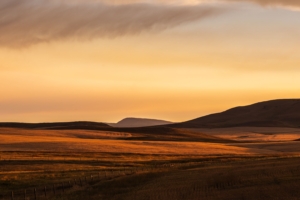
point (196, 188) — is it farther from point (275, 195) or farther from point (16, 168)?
point (16, 168)

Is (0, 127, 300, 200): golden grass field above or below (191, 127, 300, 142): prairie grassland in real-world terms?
below

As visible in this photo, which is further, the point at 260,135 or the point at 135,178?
the point at 260,135

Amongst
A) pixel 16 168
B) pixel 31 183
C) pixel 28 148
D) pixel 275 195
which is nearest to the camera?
pixel 275 195

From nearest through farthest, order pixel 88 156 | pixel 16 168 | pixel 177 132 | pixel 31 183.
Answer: pixel 31 183 < pixel 16 168 < pixel 88 156 < pixel 177 132

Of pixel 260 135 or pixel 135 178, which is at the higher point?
pixel 260 135

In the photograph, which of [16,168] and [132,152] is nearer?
[16,168]

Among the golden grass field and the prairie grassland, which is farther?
the prairie grassland

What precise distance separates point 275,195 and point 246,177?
7987mm

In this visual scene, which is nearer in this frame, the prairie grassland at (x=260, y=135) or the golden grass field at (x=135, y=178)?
the golden grass field at (x=135, y=178)

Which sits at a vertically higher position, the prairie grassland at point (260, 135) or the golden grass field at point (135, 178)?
the prairie grassland at point (260, 135)

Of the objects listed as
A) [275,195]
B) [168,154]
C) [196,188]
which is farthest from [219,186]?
[168,154]

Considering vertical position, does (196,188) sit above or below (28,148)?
below

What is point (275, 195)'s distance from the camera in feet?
94.3

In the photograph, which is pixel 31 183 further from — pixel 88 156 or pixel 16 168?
pixel 88 156
